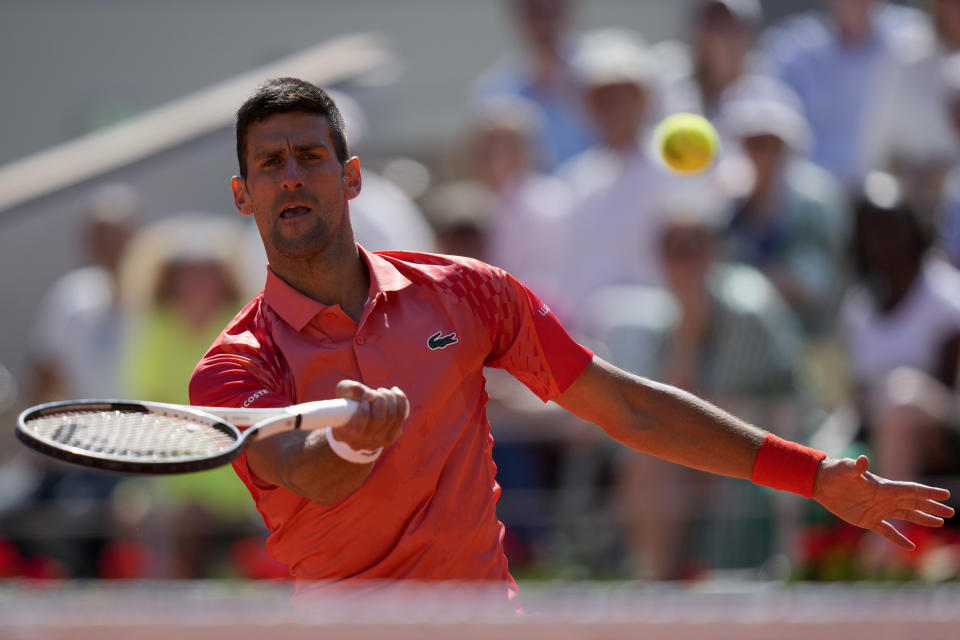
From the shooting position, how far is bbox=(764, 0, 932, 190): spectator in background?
27.5 ft

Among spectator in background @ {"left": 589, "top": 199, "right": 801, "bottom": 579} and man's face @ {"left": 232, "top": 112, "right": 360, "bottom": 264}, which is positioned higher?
man's face @ {"left": 232, "top": 112, "right": 360, "bottom": 264}

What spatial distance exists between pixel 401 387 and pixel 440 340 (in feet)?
0.55

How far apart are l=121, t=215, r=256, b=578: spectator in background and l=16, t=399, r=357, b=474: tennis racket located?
372 centimetres

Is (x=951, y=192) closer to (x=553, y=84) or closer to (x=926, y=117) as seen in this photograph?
(x=926, y=117)

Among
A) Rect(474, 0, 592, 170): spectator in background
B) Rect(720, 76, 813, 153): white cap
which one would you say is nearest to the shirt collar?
Rect(720, 76, 813, 153): white cap

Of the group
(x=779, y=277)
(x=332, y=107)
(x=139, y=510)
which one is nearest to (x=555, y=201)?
(x=779, y=277)

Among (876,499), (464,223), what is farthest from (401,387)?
(464,223)

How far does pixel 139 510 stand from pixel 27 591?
0.82m

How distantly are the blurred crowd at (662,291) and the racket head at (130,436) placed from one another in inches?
135

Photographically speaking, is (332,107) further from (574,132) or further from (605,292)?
(574,132)

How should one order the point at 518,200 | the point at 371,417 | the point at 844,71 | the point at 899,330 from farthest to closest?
the point at 844,71
the point at 518,200
the point at 899,330
the point at 371,417

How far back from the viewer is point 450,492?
11.7 feet

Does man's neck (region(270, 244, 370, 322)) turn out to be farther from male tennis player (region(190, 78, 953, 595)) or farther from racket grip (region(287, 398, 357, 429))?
racket grip (region(287, 398, 357, 429))

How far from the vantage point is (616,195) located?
7684 mm
